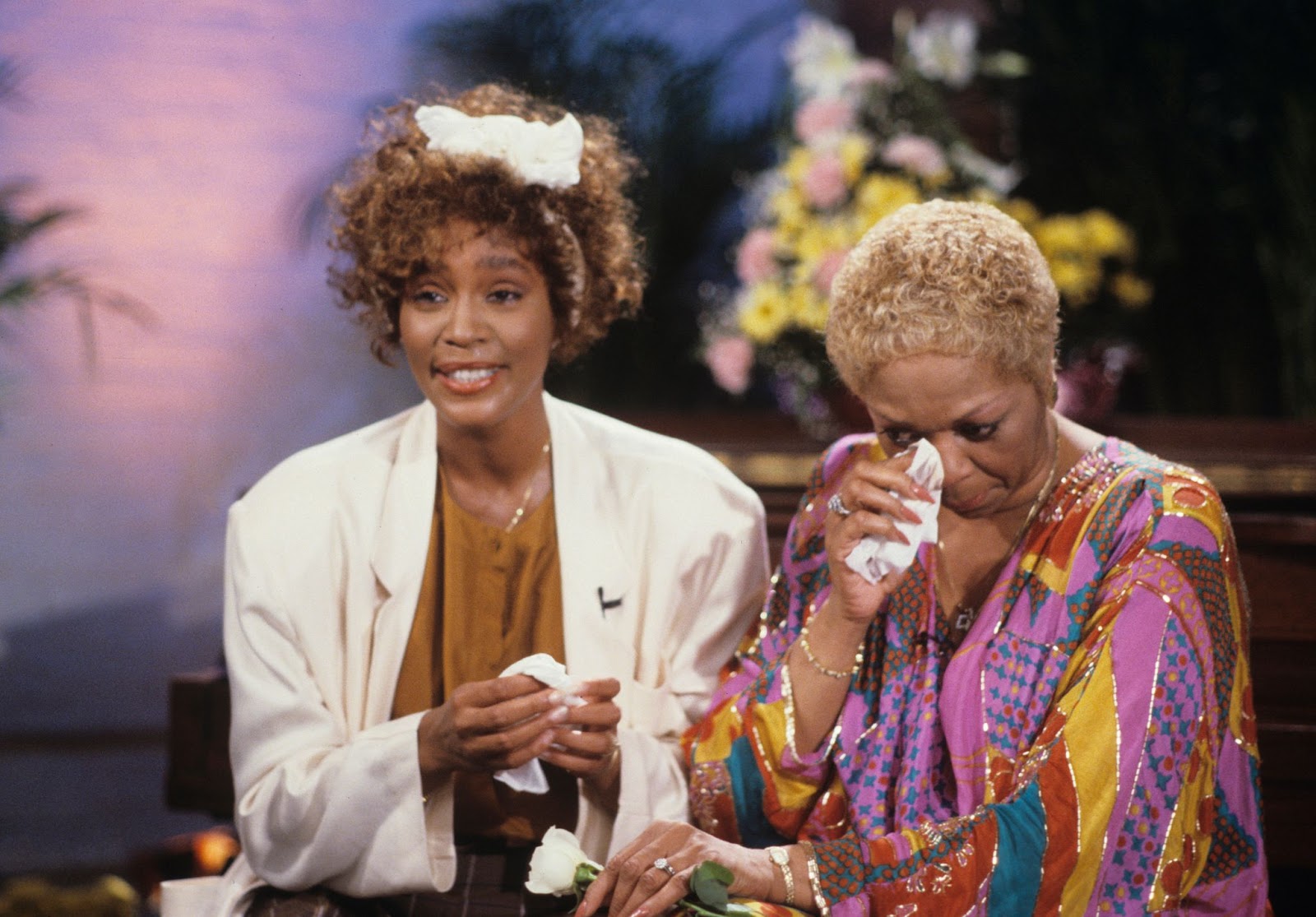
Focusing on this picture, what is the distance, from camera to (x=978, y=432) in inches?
91.3

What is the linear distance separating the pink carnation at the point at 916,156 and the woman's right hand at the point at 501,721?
1961 millimetres

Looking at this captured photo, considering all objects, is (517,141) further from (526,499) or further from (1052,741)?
(1052,741)

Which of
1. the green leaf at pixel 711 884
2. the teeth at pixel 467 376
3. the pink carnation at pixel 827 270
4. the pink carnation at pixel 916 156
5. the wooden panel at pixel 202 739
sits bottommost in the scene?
the wooden panel at pixel 202 739

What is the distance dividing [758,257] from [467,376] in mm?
1295

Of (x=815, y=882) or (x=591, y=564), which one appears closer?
(x=815, y=882)

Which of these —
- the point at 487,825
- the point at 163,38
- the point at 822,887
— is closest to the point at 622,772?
the point at 487,825

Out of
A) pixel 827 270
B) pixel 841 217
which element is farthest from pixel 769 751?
pixel 841 217

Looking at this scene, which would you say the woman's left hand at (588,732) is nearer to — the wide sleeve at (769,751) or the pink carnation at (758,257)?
the wide sleeve at (769,751)

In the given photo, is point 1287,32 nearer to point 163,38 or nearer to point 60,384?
point 163,38

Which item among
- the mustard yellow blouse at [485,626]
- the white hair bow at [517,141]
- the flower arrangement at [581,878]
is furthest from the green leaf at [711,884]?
the white hair bow at [517,141]

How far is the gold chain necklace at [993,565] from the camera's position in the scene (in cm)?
245

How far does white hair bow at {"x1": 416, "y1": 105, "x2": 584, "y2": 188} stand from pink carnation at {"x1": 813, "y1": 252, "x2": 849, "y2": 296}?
1.02 m

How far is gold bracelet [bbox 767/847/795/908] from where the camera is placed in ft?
7.10

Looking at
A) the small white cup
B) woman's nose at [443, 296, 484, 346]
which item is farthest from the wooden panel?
woman's nose at [443, 296, 484, 346]
